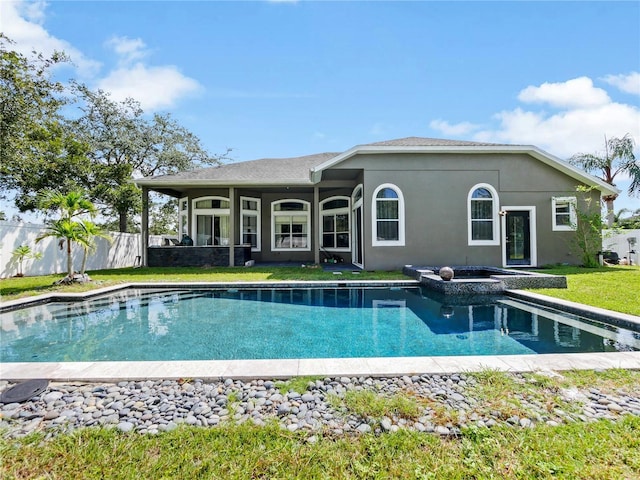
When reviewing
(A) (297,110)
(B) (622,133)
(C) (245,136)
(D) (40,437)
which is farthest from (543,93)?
(D) (40,437)

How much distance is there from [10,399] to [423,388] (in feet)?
12.1

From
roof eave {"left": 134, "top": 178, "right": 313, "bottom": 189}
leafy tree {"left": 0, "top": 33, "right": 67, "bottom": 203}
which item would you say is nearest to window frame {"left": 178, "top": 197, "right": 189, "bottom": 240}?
roof eave {"left": 134, "top": 178, "right": 313, "bottom": 189}

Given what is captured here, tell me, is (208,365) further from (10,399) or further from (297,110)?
(297,110)

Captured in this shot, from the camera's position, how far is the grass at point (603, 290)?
19.0 ft

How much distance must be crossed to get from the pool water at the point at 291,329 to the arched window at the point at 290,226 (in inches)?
321

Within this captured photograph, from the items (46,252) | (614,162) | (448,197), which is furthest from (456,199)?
(614,162)

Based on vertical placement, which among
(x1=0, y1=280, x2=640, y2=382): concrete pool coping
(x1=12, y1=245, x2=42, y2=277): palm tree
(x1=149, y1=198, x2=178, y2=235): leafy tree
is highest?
(x1=149, y1=198, x2=178, y2=235): leafy tree

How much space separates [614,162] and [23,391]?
28.8 meters

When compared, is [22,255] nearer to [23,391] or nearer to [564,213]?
[23,391]

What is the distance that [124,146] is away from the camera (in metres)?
19.1

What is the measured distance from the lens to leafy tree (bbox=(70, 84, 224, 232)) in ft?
54.2

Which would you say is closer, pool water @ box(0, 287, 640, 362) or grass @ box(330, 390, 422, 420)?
grass @ box(330, 390, 422, 420)

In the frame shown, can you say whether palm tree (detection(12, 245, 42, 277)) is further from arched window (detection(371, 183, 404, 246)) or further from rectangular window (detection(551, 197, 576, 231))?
rectangular window (detection(551, 197, 576, 231))

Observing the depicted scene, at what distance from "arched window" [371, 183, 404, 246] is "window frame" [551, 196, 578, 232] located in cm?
603
